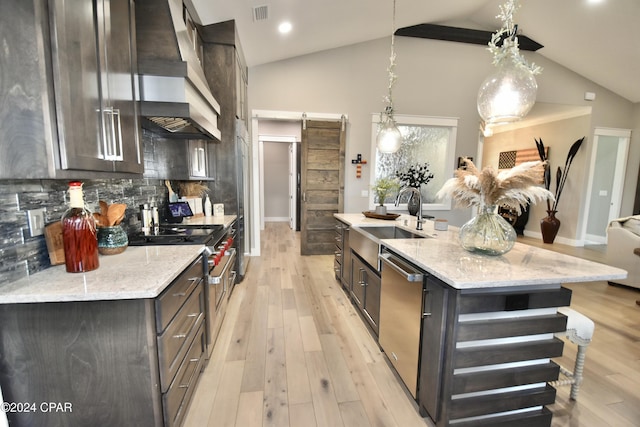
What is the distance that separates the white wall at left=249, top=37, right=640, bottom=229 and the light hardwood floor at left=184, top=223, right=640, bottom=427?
106 inches

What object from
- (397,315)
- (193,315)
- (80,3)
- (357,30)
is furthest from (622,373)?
(357,30)

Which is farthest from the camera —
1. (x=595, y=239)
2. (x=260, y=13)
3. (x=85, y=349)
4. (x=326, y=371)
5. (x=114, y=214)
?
(x=595, y=239)

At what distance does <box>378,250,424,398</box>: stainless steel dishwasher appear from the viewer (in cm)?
160

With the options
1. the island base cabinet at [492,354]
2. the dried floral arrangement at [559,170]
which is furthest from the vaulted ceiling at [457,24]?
the island base cabinet at [492,354]

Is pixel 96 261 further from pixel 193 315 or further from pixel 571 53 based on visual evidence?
pixel 571 53

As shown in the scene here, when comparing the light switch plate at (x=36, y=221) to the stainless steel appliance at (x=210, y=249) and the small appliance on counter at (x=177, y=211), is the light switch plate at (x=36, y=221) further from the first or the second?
the small appliance on counter at (x=177, y=211)

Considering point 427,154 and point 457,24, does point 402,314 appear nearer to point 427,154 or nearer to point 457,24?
point 427,154

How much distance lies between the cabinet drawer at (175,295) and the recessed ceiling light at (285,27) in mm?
3183

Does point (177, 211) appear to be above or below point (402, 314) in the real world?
above

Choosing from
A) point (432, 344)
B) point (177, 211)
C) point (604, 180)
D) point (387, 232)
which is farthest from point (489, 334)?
point (604, 180)

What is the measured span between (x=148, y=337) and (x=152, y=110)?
4.29 feet

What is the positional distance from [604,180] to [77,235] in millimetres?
8801

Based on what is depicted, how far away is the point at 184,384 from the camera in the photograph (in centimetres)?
152

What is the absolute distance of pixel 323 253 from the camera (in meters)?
5.02
